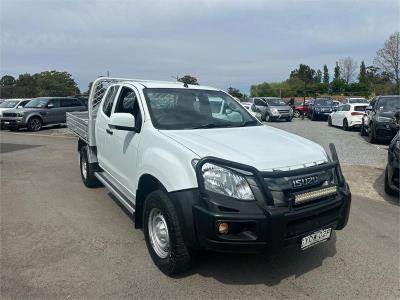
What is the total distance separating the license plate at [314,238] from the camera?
3432 mm

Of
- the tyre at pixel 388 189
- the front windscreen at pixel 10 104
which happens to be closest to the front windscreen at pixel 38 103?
the front windscreen at pixel 10 104

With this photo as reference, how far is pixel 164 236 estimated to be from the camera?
3814mm

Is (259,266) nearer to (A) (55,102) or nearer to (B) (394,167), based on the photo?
(B) (394,167)

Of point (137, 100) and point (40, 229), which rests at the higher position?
point (137, 100)

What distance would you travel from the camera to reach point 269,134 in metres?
4.34

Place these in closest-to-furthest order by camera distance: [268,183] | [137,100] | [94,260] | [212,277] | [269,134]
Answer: [268,183]
[212,277]
[94,260]
[269,134]
[137,100]

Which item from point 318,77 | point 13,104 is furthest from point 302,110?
point 318,77

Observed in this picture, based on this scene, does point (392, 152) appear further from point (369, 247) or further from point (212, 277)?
point (212, 277)

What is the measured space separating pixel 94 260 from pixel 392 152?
494 cm

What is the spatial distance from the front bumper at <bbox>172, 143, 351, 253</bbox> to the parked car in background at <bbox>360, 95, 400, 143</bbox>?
11.2 metres

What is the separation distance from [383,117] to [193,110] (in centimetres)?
1100

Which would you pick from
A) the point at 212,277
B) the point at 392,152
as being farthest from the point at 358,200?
the point at 212,277

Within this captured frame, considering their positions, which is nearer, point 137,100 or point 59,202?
point 137,100

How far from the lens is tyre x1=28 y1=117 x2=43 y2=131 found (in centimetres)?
2012
